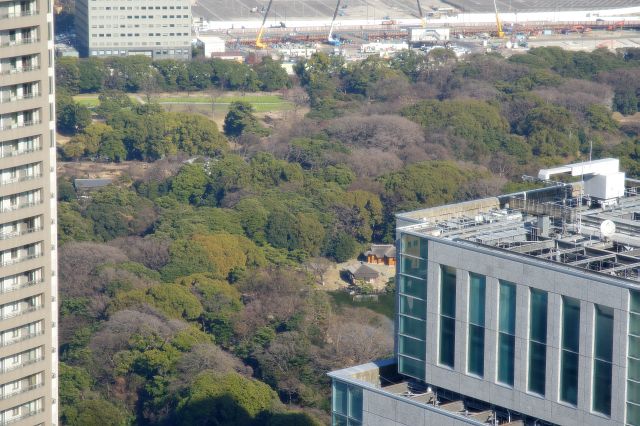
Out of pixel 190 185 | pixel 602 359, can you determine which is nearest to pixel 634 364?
pixel 602 359

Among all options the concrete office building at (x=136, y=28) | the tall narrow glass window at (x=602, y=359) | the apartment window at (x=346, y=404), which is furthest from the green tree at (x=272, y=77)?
the tall narrow glass window at (x=602, y=359)

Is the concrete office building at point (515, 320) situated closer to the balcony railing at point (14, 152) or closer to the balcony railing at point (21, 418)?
the balcony railing at point (21, 418)

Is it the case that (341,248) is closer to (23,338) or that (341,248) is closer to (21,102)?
(23,338)

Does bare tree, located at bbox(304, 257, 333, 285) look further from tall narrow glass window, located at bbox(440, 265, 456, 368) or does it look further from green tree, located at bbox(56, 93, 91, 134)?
tall narrow glass window, located at bbox(440, 265, 456, 368)

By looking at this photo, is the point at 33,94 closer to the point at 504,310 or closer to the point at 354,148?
the point at 504,310

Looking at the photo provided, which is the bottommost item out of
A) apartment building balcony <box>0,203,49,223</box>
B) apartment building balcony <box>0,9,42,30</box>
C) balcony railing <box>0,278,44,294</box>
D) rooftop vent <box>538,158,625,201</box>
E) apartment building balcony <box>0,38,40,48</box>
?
balcony railing <box>0,278,44,294</box>

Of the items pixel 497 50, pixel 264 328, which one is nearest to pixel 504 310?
pixel 264 328

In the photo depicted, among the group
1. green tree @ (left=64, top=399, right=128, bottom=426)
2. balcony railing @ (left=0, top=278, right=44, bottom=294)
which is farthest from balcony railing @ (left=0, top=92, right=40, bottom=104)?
green tree @ (left=64, top=399, right=128, bottom=426)

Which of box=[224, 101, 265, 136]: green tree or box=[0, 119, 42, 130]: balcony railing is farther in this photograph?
box=[224, 101, 265, 136]: green tree
